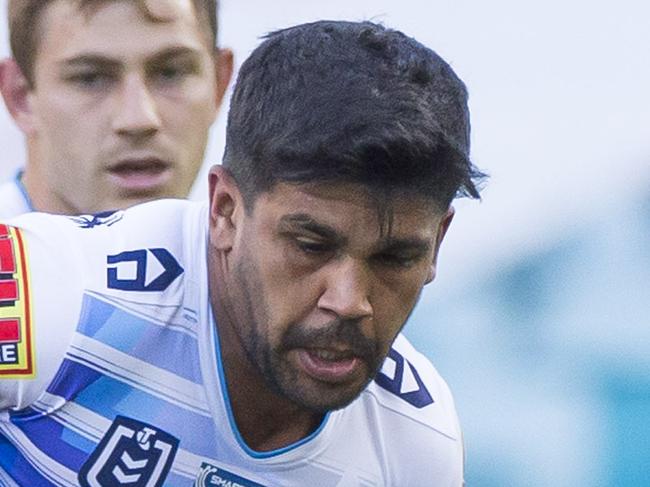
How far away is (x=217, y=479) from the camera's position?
1934mm

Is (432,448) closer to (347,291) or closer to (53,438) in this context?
(347,291)

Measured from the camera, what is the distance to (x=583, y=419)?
3.23 metres

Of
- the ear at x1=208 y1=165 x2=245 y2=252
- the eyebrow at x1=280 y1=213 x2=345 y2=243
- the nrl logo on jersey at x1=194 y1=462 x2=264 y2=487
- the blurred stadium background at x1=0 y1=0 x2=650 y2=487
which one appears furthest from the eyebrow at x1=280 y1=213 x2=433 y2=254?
the blurred stadium background at x1=0 y1=0 x2=650 y2=487

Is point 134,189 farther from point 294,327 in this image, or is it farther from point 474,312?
point 294,327

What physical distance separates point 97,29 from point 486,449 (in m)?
1.10

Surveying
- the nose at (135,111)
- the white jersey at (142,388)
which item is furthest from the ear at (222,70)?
the white jersey at (142,388)

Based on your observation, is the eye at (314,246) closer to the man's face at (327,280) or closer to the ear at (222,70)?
the man's face at (327,280)

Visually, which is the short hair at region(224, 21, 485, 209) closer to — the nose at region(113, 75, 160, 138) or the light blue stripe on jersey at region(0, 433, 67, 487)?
the light blue stripe on jersey at region(0, 433, 67, 487)

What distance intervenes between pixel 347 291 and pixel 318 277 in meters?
0.04

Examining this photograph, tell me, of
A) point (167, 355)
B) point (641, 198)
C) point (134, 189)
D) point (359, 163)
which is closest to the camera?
point (359, 163)

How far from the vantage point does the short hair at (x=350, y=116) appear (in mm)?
1755

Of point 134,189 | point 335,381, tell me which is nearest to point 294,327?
point 335,381

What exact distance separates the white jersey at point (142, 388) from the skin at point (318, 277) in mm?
64

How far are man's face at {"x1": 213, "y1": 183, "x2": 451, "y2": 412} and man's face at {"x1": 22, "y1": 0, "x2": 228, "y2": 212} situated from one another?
3.58 feet
